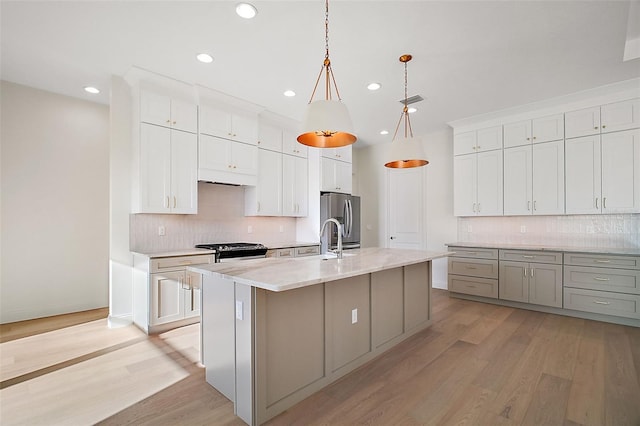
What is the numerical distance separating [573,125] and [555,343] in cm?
293

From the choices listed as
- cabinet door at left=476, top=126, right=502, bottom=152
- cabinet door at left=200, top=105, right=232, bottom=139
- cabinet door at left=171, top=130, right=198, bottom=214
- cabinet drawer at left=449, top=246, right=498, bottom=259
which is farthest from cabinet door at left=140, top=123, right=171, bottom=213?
cabinet door at left=476, top=126, right=502, bottom=152

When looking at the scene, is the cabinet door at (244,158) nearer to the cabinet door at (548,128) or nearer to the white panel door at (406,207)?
the white panel door at (406,207)

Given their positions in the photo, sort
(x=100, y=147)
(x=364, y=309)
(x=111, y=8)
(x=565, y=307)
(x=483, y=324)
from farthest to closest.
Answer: (x=100, y=147)
(x=565, y=307)
(x=483, y=324)
(x=364, y=309)
(x=111, y=8)

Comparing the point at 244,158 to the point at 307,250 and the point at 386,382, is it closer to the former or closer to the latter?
the point at 307,250

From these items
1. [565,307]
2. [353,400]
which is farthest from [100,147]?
[565,307]

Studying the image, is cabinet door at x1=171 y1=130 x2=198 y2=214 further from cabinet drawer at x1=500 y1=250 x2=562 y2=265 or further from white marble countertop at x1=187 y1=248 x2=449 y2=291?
cabinet drawer at x1=500 y1=250 x2=562 y2=265

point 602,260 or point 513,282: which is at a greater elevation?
point 602,260

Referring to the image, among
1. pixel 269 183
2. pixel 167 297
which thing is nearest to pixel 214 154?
pixel 269 183

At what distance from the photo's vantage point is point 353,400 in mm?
2070

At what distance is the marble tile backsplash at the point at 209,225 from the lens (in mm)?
3746

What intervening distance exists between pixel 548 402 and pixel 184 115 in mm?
4490

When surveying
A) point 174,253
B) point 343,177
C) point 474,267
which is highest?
point 343,177

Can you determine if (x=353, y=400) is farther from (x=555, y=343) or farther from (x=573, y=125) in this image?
(x=573, y=125)

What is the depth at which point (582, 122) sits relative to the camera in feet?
13.2
